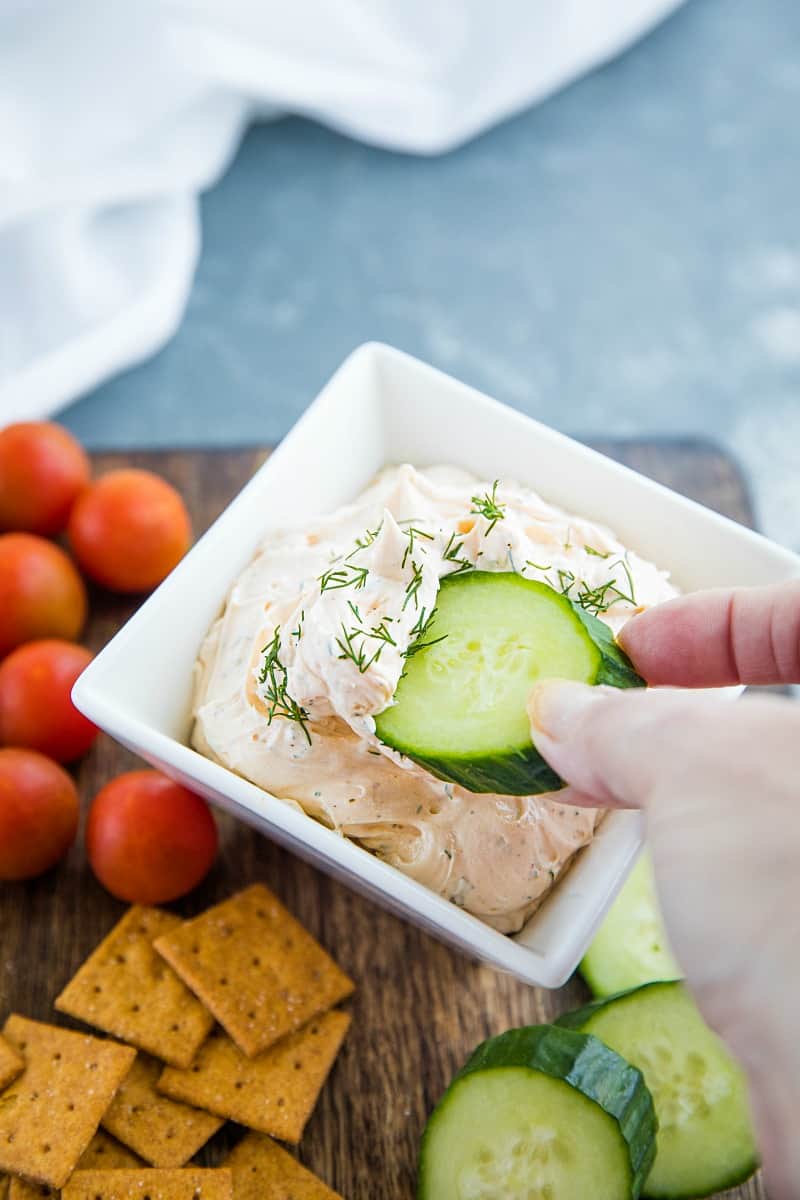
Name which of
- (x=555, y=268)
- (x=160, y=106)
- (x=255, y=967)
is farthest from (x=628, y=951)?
(x=160, y=106)

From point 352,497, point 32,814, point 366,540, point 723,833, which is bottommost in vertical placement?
point 32,814

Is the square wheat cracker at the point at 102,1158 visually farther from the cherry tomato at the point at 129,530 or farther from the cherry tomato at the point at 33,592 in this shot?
the cherry tomato at the point at 129,530

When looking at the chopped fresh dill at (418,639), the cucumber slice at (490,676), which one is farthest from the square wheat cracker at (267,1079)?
the chopped fresh dill at (418,639)

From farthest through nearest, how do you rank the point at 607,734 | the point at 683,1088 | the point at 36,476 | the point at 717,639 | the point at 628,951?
the point at 36,476 → the point at 628,951 → the point at 683,1088 → the point at 717,639 → the point at 607,734

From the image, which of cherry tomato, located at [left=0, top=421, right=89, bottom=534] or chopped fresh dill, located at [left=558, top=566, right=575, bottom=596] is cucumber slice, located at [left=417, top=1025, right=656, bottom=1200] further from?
cherry tomato, located at [left=0, top=421, right=89, bottom=534]

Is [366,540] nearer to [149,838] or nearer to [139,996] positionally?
[149,838]

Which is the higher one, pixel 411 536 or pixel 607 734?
pixel 607 734
